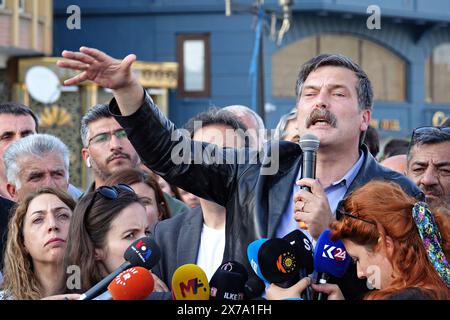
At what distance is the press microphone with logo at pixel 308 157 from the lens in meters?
3.59

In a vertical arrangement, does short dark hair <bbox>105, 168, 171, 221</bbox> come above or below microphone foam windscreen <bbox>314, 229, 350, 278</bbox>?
above

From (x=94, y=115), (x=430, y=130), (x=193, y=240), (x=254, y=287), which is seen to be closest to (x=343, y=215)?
(x=254, y=287)

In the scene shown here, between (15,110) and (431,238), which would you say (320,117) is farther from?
(15,110)

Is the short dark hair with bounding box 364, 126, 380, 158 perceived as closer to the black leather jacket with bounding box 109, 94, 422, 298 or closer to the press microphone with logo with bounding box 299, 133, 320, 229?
the black leather jacket with bounding box 109, 94, 422, 298

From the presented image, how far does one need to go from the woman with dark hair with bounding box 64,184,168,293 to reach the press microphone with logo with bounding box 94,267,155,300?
0.74m

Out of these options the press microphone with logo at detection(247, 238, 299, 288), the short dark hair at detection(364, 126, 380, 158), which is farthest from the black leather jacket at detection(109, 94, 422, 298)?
the short dark hair at detection(364, 126, 380, 158)

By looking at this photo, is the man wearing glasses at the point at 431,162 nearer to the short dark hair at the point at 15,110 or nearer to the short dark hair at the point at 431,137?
the short dark hair at the point at 431,137

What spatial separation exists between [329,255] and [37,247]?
1.54m

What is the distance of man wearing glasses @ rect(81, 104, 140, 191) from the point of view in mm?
5758

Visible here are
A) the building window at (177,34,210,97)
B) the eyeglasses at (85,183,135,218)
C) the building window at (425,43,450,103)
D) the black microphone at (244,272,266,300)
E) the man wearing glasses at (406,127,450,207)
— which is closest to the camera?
the black microphone at (244,272,266,300)

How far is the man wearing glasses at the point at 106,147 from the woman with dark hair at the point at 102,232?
1418mm

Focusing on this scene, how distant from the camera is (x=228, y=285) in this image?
3.41 metres

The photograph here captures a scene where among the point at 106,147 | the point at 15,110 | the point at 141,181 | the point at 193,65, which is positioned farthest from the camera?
the point at 193,65

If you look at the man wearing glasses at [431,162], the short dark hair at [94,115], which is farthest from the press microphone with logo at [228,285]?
the short dark hair at [94,115]
